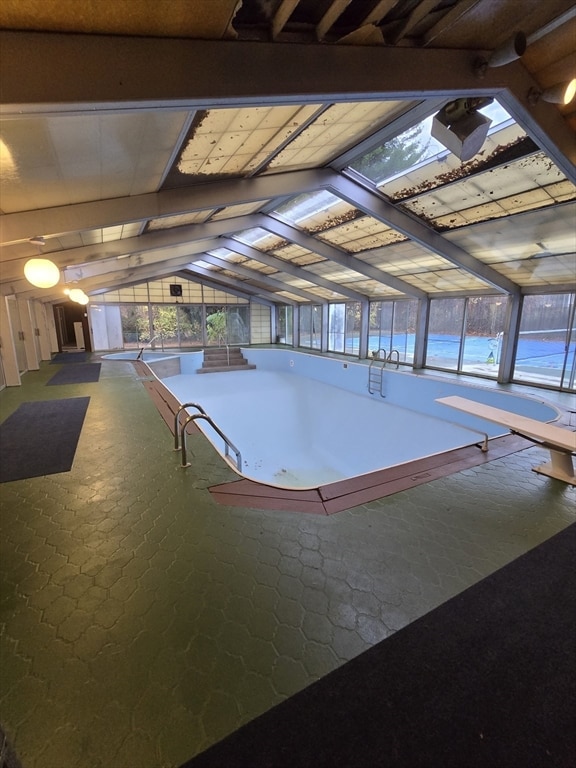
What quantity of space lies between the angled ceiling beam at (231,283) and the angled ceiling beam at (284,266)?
13.1 feet

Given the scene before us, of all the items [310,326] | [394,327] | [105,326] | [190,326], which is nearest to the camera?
[394,327]

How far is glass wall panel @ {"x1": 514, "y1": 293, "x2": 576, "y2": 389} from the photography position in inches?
246

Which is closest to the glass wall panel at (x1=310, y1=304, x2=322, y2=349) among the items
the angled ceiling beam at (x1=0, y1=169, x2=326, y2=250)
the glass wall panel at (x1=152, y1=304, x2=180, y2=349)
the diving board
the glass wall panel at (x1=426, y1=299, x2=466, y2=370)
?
the glass wall panel at (x1=426, y1=299, x2=466, y2=370)

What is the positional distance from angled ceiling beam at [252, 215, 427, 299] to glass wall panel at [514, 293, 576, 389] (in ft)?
8.36

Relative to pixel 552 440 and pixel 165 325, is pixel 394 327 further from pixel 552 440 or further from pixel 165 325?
pixel 165 325

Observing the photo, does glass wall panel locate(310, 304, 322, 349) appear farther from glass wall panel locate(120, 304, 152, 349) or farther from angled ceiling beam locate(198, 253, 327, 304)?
glass wall panel locate(120, 304, 152, 349)

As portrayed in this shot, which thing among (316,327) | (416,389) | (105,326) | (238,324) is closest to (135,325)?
(105,326)

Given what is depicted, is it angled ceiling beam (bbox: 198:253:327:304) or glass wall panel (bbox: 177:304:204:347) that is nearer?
angled ceiling beam (bbox: 198:253:327:304)

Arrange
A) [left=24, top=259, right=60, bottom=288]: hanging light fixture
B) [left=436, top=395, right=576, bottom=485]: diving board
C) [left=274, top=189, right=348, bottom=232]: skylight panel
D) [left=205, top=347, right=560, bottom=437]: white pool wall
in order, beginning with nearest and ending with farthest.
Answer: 1. [left=436, top=395, right=576, bottom=485]: diving board
2. [left=24, top=259, right=60, bottom=288]: hanging light fixture
3. [left=274, top=189, right=348, bottom=232]: skylight panel
4. [left=205, top=347, right=560, bottom=437]: white pool wall

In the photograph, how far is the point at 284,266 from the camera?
384 inches

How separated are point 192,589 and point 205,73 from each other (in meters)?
2.73

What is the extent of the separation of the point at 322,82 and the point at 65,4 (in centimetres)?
123

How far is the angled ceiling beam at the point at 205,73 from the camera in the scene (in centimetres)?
138

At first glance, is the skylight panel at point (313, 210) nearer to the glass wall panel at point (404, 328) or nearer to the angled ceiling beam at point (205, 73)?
the angled ceiling beam at point (205, 73)
